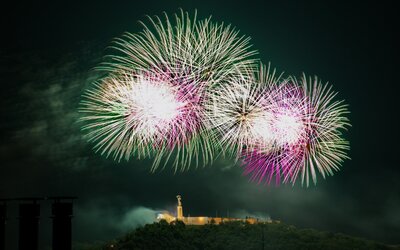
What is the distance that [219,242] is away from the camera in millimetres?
94250

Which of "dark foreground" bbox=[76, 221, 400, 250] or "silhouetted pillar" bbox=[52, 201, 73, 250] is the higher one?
"silhouetted pillar" bbox=[52, 201, 73, 250]

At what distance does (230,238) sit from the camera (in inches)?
3792

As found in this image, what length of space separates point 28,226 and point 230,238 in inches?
3126

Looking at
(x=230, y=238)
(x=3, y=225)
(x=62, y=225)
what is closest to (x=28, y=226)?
(x=62, y=225)

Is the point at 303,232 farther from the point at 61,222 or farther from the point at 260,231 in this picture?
the point at 61,222

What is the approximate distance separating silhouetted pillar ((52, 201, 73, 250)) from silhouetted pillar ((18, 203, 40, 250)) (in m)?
1.11

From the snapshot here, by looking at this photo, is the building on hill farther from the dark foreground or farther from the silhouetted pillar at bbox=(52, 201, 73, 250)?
the silhouetted pillar at bbox=(52, 201, 73, 250)

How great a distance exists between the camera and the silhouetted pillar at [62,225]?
19.1 meters

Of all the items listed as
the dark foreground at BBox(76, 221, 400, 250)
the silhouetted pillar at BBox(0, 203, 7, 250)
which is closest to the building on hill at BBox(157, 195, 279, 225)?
the dark foreground at BBox(76, 221, 400, 250)

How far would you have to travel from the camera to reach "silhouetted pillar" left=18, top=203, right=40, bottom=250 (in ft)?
64.5

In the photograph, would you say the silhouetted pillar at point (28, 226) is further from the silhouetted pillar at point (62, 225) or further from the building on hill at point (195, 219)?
the building on hill at point (195, 219)

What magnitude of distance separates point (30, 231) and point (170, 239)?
7405cm

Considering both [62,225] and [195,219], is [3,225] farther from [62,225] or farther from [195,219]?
[195,219]

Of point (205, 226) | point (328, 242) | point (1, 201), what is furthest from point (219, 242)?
point (1, 201)
